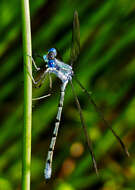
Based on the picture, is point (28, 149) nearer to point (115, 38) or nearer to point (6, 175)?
point (6, 175)

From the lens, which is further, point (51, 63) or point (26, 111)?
point (51, 63)

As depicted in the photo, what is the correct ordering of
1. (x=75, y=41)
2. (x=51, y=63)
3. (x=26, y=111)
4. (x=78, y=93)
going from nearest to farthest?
(x=26, y=111) < (x=51, y=63) < (x=75, y=41) < (x=78, y=93)

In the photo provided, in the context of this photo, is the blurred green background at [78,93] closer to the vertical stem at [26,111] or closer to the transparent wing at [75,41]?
the transparent wing at [75,41]

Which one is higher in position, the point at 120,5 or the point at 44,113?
the point at 120,5

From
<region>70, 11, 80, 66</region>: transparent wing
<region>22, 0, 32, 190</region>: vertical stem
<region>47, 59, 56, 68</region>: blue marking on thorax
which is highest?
<region>70, 11, 80, 66</region>: transparent wing

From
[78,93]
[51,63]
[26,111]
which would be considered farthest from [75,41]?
[78,93]

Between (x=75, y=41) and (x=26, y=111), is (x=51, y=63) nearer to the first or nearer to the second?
(x=75, y=41)

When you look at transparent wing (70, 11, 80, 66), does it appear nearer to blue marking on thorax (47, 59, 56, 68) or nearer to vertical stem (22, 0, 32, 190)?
blue marking on thorax (47, 59, 56, 68)

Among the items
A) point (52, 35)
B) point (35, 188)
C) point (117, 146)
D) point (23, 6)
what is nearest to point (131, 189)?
point (117, 146)

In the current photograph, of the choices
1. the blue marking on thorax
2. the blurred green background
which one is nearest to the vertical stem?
the blue marking on thorax
